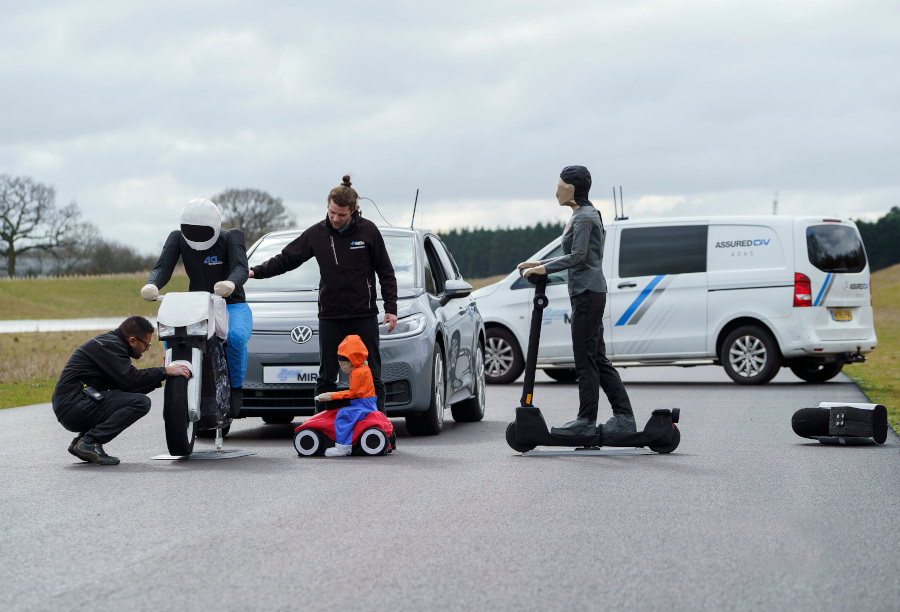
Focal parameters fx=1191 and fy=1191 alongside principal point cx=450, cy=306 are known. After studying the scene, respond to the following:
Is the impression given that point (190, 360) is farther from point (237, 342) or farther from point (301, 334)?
point (301, 334)

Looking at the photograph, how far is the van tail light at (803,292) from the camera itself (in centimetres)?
1541

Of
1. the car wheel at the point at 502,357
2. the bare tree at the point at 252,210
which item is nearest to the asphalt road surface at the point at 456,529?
the car wheel at the point at 502,357

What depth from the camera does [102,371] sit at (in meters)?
8.05

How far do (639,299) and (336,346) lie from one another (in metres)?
8.20

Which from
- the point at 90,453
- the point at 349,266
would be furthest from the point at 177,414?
the point at 349,266

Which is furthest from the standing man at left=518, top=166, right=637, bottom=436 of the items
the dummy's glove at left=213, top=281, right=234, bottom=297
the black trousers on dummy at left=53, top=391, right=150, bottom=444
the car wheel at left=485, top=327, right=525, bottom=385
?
the car wheel at left=485, top=327, right=525, bottom=385

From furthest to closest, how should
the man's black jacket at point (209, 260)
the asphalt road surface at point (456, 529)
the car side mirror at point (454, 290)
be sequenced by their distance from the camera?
the car side mirror at point (454, 290), the man's black jacket at point (209, 260), the asphalt road surface at point (456, 529)

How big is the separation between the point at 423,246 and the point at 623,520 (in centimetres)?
549

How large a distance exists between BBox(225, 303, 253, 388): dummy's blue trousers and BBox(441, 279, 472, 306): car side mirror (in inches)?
84.7

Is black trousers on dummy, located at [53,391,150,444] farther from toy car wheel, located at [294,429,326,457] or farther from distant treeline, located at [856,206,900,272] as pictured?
distant treeline, located at [856,206,900,272]

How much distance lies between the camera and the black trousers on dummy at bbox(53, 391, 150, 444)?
795 centimetres

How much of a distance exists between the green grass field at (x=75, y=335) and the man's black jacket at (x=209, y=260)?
5.69 meters

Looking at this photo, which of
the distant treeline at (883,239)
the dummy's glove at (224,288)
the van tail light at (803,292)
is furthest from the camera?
the distant treeline at (883,239)

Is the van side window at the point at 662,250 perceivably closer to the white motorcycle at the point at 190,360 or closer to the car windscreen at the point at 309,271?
the car windscreen at the point at 309,271
